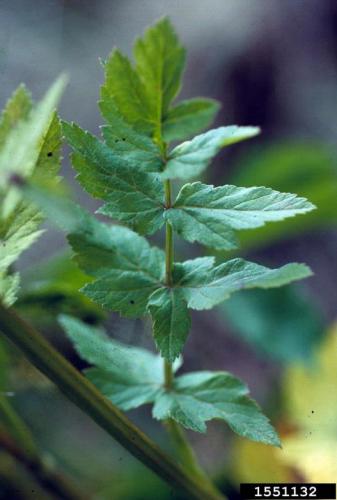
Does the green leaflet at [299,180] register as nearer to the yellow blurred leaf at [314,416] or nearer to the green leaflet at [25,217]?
the yellow blurred leaf at [314,416]

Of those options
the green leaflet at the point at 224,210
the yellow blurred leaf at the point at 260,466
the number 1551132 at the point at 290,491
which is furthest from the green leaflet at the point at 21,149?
the yellow blurred leaf at the point at 260,466

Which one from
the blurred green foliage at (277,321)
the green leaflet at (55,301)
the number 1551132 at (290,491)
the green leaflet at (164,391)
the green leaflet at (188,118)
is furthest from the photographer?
the blurred green foliage at (277,321)

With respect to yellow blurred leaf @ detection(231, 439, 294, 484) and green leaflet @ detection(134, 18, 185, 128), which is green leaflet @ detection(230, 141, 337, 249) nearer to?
yellow blurred leaf @ detection(231, 439, 294, 484)

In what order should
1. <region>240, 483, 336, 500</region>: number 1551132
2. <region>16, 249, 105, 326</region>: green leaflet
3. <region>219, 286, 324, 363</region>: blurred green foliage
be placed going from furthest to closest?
<region>219, 286, 324, 363</region>: blurred green foliage → <region>240, 483, 336, 500</region>: number 1551132 → <region>16, 249, 105, 326</region>: green leaflet

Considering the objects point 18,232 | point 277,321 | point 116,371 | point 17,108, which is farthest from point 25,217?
point 277,321

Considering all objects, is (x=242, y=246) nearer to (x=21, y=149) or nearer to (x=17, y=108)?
(x=17, y=108)

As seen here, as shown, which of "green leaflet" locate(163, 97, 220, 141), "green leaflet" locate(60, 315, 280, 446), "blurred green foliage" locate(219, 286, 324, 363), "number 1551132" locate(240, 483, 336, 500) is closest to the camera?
"green leaflet" locate(163, 97, 220, 141)

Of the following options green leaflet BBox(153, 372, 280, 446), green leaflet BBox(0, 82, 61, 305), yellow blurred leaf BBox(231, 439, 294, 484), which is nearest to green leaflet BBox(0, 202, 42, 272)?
green leaflet BBox(0, 82, 61, 305)
